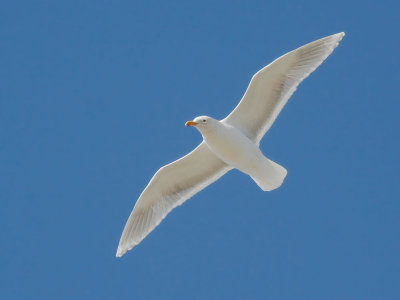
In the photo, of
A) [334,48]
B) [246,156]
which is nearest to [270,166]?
[246,156]

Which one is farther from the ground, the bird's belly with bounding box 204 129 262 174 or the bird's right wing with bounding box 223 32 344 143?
the bird's right wing with bounding box 223 32 344 143

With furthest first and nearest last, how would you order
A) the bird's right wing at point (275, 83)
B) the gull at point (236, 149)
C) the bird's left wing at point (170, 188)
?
1. the bird's left wing at point (170, 188)
2. the bird's right wing at point (275, 83)
3. the gull at point (236, 149)

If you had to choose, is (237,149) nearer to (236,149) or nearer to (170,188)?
(236,149)

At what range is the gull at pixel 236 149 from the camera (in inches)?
488

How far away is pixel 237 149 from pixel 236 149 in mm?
14

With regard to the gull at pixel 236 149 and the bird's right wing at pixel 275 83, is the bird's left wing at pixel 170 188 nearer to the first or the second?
the gull at pixel 236 149

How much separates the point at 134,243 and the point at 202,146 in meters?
1.93

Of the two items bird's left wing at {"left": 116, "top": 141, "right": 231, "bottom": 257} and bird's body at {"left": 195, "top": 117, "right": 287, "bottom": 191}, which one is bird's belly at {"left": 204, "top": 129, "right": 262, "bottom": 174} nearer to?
bird's body at {"left": 195, "top": 117, "right": 287, "bottom": 191}

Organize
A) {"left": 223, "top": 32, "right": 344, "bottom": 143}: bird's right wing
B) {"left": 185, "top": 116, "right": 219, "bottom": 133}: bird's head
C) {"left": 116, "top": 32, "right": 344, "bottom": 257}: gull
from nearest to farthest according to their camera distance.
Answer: {"left": 185, "top": 116, "right": 219, "bottom": 133}: bird's head → {"left": 116, "top": 32, "right": 344, "bottom": 257}: gull → {"left": 223, "top": 32, "right": 344, "bottom": 143}: bird's right wing

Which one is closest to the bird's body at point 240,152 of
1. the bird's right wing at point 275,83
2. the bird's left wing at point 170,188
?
the bird's right wing at point 275,83

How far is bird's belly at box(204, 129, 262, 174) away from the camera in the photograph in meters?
12.3

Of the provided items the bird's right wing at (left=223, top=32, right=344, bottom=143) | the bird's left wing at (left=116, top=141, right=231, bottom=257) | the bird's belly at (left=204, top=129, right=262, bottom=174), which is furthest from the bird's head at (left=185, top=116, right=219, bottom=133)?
the bird's left wing at (left=116, top=141, right=231, bottom=257)

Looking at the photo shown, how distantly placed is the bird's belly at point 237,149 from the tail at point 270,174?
118 mm

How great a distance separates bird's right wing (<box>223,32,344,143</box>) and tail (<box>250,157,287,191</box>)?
2.13ft
